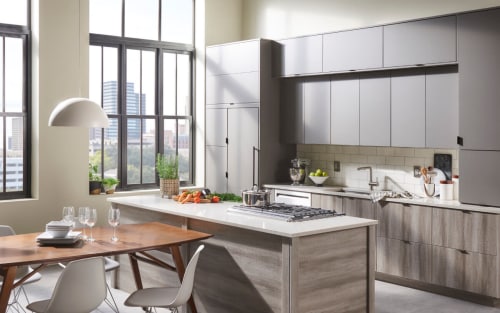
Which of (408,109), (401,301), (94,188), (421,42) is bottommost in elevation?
(401,301)

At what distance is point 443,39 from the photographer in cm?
621

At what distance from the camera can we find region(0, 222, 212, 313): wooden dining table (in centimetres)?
402

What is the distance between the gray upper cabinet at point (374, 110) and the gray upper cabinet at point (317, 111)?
525mm

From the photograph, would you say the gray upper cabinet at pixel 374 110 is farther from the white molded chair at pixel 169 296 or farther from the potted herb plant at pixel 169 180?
the white molded chair at pixel 169 296

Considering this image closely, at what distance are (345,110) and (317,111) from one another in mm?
452

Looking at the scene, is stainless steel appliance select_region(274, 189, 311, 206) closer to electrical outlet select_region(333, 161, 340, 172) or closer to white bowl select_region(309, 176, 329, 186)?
white bowl select_region(309, 176, 329, 186)

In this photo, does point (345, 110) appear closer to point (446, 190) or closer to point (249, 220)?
point (446, 190)

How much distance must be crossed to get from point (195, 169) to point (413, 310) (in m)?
4.30

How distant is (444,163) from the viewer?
675cm

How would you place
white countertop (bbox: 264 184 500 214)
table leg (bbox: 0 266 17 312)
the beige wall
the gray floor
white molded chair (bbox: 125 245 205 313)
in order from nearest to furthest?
table leg (bbox: 0 266 17 312), white molded chair (bbox: 125 245 205 313), the gray floor, white countertop (bbox: 264 184 500 214), the beige wall

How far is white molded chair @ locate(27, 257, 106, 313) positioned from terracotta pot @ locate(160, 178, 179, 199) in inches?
92.7

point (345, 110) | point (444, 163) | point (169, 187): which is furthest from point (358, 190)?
point (169, 187)

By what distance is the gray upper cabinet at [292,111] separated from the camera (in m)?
7.89

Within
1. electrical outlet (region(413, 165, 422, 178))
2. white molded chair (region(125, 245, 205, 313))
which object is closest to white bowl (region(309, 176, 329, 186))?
electrical outlet (region(413, 165, 422, 178))
